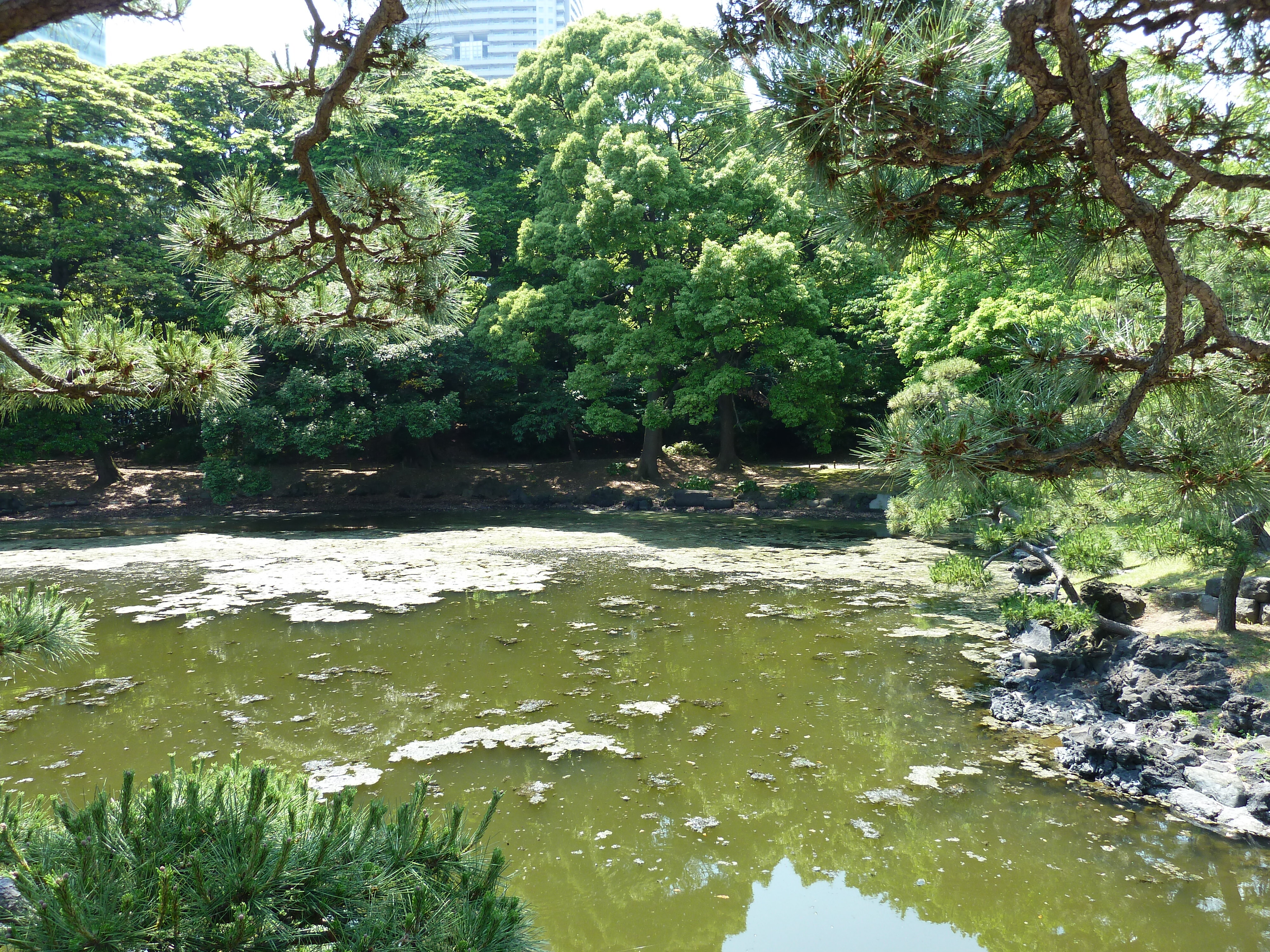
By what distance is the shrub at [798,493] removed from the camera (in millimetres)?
13430

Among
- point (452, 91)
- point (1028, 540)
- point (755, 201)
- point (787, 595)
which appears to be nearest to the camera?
point (1028, 540)

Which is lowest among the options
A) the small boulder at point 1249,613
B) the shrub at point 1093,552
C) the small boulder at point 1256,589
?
the small boulder at point 1249,613

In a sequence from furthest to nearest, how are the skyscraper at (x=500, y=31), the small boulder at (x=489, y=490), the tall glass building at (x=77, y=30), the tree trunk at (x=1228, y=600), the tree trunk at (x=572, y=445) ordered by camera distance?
the skyscraper at (x=500, y=31)
the tree trunk at (x=572, y=445)
the small boulder at (x=489, y=490)
the tree trunk at (x=1228, y=600)
the tall glass building at (x=77, y=30)

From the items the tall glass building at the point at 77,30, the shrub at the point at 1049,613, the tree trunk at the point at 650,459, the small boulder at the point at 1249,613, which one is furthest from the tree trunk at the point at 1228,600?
the tree trunk at the point at 650,459

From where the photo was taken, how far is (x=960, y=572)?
220 inches

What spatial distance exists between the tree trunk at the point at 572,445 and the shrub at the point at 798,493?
4.59m

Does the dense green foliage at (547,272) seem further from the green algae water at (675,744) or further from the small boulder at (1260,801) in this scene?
the small boulder at (1260,801)

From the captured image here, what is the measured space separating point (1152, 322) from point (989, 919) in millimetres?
2485

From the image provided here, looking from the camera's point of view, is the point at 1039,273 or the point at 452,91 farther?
the point at 452,91

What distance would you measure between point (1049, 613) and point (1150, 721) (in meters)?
1.08

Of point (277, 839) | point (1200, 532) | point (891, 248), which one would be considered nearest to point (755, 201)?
point (1200, 532)

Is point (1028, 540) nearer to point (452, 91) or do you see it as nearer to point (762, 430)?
point (762, 430)

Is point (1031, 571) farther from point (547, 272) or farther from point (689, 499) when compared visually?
point (547, 272)

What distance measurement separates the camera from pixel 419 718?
406 centimetres
